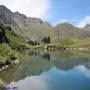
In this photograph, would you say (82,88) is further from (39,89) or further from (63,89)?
(39,89)

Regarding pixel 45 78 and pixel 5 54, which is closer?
pixel 45 78

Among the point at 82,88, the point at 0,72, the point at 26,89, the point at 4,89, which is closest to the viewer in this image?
the point at 4,89

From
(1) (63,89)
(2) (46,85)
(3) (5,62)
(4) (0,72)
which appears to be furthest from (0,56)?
(1) (63,89)

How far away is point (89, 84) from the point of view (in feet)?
220

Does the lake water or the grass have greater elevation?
the grass

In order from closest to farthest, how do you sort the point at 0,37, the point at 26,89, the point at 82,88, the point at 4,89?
the point at 4,89 → the point at 26,89 → the point at 82,88 → the point at 0,37

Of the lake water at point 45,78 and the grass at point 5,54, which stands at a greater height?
the grass at point 5,54

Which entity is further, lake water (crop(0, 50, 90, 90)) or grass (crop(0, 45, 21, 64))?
grass (crop(0, 45, 21, 64))

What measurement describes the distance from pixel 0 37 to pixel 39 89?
109179mm

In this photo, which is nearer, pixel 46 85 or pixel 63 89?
pixel 63 89

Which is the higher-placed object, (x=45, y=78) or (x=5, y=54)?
(x=5, y=54)

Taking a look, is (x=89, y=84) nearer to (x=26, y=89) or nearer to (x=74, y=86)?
(x=74, y=86)

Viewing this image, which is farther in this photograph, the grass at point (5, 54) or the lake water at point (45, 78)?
the grass at point (5, 54)

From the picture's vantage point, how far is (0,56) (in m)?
101
